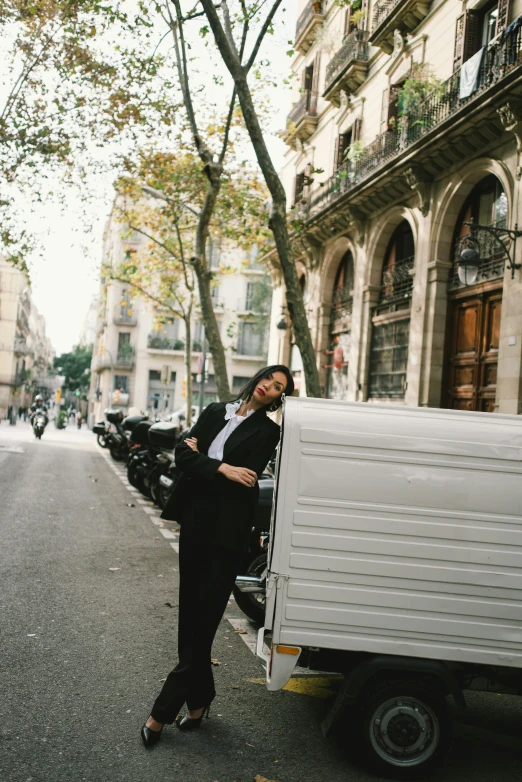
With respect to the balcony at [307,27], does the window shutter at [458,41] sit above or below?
below

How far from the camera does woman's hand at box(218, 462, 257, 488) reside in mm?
3922

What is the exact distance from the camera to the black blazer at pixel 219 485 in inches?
157

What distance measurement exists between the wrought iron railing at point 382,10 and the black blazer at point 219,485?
19216mm

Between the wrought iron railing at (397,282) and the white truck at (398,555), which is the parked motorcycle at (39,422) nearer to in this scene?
the wrought iron railing at (397,282)

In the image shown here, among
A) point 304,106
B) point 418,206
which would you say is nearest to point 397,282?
point 418,206

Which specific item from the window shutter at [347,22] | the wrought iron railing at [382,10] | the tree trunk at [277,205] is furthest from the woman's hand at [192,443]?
the window shutter at [347,22]

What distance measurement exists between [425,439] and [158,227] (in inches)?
1013

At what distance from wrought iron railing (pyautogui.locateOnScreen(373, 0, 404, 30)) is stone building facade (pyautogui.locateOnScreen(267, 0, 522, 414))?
7cm

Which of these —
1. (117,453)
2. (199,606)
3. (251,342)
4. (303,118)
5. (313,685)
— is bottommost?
(117,453)

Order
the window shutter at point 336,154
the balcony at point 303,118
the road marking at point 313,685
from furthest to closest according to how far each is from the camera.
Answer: the balcony at point 303,118 → the window shutter at point 336,154 → the road marking at point 313,685

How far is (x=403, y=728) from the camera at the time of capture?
148 inches

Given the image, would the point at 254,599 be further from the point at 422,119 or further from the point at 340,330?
the point at 340,330

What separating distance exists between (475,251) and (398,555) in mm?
10628

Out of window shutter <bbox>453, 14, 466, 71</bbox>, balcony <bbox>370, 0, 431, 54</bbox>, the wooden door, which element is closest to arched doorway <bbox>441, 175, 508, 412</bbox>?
the wooden door
